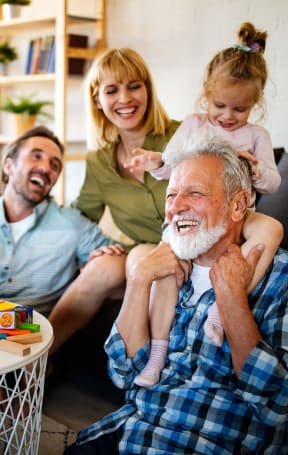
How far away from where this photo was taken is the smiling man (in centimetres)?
241

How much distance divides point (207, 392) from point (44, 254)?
1.07 meters

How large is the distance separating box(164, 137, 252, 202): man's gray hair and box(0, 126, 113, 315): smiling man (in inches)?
33.6

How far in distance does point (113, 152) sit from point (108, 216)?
1071 mm

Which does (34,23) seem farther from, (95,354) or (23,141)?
(95,354)

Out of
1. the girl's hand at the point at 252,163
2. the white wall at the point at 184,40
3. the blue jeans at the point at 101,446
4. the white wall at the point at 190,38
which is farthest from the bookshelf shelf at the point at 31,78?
the blue jeans at the point at 101,446

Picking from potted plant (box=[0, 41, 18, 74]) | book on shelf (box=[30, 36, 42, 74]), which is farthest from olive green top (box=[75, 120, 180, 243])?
potted plant (box=[0, 41, 18, 74])

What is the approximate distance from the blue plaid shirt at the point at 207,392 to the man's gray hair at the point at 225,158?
223 millimetres

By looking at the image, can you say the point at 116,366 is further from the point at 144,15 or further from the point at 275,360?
the point at 144,15

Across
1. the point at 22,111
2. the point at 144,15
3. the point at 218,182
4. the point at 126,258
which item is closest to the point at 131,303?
the point at 218,182

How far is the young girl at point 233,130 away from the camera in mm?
1703

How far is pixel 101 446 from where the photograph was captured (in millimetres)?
1600

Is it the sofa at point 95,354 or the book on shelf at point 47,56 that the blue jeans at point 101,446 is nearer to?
the sofa at point 95,354

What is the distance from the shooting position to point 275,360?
1.45 m

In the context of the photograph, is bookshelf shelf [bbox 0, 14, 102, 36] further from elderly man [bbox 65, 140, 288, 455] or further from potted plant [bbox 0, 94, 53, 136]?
elderly man [bbox 65, 140, 288, 455]
